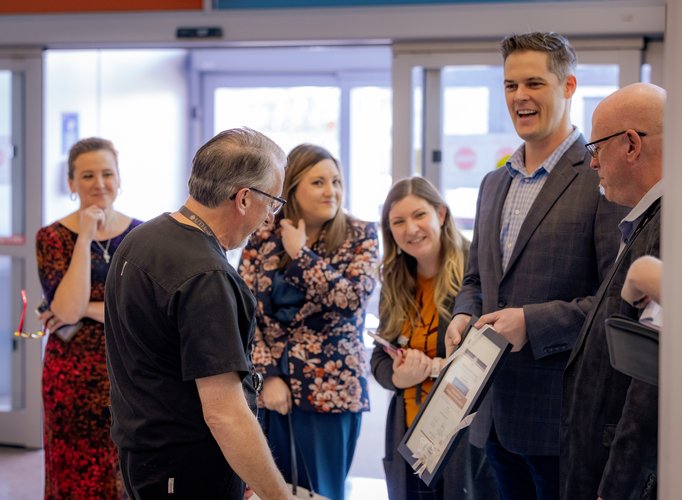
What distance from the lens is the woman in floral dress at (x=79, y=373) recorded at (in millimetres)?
3223

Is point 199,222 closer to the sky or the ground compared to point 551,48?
closer to the ground

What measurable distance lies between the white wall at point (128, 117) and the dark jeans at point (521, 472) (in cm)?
338

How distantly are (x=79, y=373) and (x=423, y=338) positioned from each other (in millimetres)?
1365

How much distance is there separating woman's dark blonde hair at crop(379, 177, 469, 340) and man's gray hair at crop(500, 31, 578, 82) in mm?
700

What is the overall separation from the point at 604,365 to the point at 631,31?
9.04ft

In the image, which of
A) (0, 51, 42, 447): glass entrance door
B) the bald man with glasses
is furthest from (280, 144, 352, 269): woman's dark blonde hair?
(0, 51, 42, 447): glass entrance door

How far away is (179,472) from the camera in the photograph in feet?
6.14

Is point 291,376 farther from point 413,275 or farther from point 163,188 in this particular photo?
point 163,188

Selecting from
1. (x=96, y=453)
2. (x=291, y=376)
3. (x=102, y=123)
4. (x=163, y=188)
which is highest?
(x=102, y=123)

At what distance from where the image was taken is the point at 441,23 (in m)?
4.25

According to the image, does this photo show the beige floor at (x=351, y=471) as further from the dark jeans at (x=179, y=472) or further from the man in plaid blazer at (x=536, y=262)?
the dark jeans at (x=179, y=472)

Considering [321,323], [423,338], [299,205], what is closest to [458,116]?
[299,205]

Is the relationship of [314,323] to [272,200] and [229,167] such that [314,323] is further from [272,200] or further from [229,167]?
[229,167]

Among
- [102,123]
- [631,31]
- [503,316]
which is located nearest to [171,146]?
[102,123]
